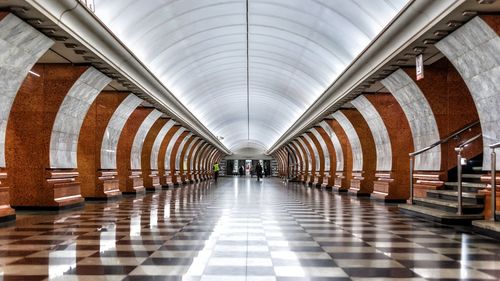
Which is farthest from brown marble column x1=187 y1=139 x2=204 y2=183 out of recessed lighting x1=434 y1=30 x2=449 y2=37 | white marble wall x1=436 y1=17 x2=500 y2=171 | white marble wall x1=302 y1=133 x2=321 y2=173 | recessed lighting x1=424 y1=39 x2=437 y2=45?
recessed lighting x1=434 y1=30 x2=449 y2=37

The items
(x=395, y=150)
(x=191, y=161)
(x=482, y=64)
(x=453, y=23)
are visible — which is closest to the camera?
(x=453, y=23)

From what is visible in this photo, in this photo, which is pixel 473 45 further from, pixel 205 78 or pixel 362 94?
pixel 205 78

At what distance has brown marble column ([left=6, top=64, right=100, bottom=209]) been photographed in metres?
13.8

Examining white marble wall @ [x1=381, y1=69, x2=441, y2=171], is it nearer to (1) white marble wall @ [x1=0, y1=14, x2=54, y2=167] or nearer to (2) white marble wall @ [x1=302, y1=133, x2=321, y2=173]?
(1) white marble wall @ [x1=0, y1=14, x2=54, y2=167]

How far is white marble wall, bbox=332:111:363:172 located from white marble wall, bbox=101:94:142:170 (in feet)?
28.2

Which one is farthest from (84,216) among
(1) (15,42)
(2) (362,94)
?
(2) (362,94)

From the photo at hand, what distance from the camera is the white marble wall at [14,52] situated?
948 centimetres

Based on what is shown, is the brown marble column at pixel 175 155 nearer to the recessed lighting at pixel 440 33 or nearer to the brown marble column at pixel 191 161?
the brown marble column at pixel 191 161

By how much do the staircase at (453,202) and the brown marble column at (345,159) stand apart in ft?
38.3

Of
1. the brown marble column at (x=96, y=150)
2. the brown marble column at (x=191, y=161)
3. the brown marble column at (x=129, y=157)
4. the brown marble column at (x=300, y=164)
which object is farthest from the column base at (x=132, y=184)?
the brown marble column at (x=300, y=164)

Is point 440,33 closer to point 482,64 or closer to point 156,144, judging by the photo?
point 482,64

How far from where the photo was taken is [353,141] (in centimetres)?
2414

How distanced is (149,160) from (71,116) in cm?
1272

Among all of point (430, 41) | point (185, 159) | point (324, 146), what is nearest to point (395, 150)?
point (430, 41)
